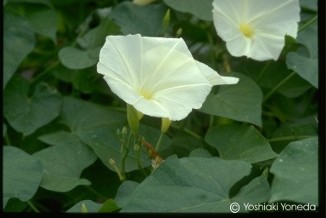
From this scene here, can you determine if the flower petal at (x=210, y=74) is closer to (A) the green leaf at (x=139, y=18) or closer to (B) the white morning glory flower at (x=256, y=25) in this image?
(B) the white morning glory flower at (x=256, y=25)

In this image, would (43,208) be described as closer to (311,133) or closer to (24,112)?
(24,112)

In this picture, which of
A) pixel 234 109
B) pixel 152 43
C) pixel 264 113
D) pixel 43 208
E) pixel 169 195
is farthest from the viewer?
pixel 264 113

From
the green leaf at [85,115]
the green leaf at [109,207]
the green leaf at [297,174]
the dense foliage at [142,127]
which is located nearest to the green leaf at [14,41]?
the dense foliage at [142,127]

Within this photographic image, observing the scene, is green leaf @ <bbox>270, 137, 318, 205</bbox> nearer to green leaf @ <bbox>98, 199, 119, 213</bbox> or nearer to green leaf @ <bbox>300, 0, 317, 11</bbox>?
green leaf @ <bbox>98, 199, 119, 213</bbox>

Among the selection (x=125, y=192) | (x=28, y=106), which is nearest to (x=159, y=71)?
(x=125, y=192)

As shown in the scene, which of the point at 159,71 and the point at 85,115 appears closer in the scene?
the point at 159,71

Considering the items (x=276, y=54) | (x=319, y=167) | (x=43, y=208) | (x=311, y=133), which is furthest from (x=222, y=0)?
(x=43, y=208)

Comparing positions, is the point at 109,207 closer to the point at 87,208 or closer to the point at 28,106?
the point at 87,208
